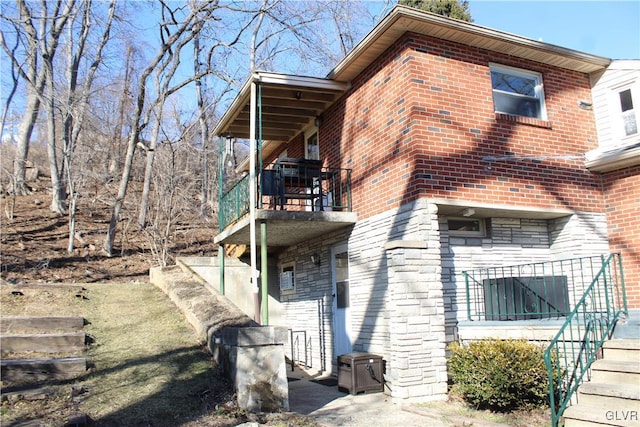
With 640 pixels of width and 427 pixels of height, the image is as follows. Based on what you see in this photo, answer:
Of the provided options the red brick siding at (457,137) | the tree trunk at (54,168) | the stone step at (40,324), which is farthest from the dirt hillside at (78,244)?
the red brick siding at (457,137)

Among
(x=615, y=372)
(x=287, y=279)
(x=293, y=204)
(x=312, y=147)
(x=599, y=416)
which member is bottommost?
(x=599, y=416)

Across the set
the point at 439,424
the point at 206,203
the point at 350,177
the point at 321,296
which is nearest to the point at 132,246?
the point at 206,203

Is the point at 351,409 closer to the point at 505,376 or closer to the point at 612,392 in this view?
the point at 505,376

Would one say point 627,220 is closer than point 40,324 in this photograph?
No

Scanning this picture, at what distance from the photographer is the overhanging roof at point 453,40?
7.67 metres

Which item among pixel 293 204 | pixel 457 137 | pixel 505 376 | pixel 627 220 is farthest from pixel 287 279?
pixel 627 220

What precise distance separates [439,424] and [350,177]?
4913 mm

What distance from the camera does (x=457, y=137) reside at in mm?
7984

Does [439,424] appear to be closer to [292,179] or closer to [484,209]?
[484,209]

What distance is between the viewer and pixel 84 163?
20.7 meters

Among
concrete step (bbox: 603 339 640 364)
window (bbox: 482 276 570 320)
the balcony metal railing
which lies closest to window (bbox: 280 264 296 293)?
the balcony metal railing

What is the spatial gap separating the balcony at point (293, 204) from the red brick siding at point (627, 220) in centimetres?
451

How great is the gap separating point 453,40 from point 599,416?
19.3 ft

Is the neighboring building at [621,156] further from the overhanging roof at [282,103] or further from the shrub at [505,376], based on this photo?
the overhanging roof at [282,103]
